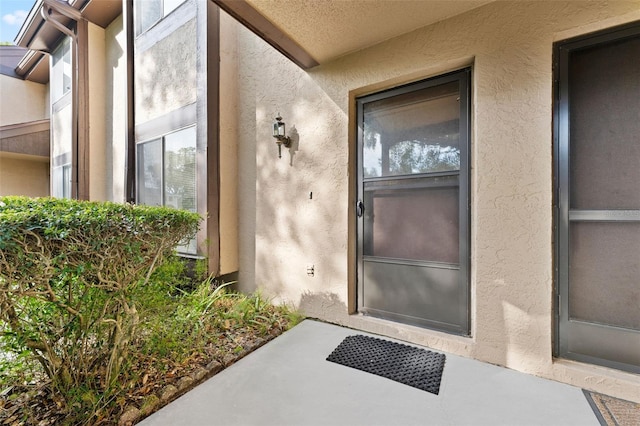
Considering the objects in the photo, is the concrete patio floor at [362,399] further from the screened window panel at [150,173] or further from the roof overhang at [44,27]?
the roof overhang at [44,27]

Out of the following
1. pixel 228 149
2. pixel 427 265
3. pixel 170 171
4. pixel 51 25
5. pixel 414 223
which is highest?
pixel 51 25

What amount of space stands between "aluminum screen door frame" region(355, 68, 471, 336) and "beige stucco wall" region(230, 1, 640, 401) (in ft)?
0.27

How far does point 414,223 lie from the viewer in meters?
2.72

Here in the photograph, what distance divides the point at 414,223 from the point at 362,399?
62.1 inches

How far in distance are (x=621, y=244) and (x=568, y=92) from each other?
1.16 meters

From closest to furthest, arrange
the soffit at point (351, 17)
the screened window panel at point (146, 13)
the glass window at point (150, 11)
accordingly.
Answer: the soffit at point (351, 17)
the glass window at point (150, 11)
the screened window panel at point (146, 13)

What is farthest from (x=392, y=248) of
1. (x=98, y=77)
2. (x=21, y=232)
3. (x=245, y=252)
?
(x=98, y=77)

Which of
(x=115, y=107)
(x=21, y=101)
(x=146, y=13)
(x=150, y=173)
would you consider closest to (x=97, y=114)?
(x=115, y=107)

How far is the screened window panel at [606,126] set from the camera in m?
1.91

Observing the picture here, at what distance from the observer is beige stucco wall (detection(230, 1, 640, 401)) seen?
205cm

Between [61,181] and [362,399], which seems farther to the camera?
[61,181]

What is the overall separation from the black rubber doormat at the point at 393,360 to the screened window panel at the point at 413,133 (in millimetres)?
1658

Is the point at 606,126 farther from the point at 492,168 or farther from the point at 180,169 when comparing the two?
the point at 180,169

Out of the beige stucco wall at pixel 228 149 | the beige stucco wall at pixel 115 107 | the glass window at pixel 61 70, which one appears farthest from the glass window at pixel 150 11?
the glass window at pixel 61 70
